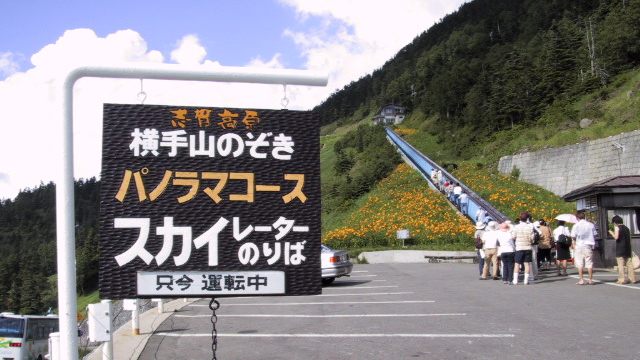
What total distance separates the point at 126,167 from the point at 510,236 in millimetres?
14213

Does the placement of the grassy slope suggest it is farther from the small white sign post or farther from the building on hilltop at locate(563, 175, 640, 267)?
the building on hilltop at locate(563, 175, 640, 267)

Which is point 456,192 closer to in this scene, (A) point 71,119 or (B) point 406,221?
(B) point 406,221

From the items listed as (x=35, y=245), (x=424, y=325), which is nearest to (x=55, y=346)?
(x=424, y=325)

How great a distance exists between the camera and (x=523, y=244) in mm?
15984

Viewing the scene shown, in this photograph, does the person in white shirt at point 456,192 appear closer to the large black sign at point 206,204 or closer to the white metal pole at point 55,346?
the large black sign at point 206,204

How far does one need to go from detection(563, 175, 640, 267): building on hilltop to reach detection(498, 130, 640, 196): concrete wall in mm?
9762

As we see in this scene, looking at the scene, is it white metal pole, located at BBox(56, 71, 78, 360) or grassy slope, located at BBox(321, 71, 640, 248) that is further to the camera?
grassy slope, located at BBox(321, 71, 640, 248)

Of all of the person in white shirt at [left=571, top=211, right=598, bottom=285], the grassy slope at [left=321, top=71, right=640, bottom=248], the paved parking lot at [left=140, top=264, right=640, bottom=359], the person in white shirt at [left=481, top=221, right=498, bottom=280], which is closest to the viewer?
the paved parking lot at [left=140, top=264, right=640, bottom=359]

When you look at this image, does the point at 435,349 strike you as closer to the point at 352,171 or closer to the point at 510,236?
the point at 510,236

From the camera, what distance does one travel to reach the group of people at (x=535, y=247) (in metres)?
15.0

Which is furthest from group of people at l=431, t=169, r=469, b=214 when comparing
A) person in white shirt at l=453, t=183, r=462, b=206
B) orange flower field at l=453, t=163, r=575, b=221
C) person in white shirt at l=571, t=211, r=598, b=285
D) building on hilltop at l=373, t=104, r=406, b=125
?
building on hilltop at l=373, t=104, r=406, b=125

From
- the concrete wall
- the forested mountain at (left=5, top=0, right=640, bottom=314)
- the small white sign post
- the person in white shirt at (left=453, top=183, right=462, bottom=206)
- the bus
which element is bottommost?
the bus

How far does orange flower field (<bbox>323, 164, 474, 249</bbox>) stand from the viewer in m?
29.6

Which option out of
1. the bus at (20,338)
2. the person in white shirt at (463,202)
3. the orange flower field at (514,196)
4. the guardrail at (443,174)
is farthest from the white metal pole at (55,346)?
the person in white shirt at (463,202)
